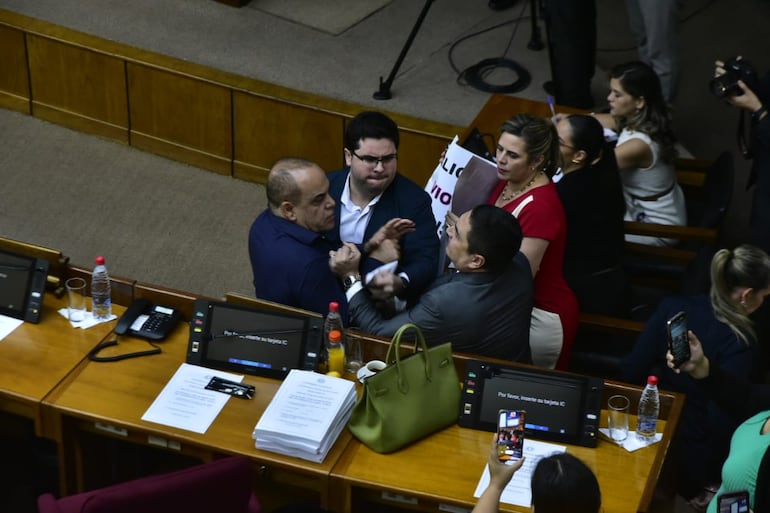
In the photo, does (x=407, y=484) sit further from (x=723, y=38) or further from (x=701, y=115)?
(x=723, y=38)

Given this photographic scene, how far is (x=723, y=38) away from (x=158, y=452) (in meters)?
4.63

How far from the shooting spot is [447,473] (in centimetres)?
326

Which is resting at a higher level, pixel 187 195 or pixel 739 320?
pixel 739 320

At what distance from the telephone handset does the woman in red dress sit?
1.19 m

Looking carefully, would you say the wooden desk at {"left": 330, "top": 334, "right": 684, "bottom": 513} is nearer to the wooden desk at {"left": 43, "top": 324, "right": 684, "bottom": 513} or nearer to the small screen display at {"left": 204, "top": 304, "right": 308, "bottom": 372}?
the wooden desk at {"left": 43, "top": 324, "right": 684, "bottom": 513}

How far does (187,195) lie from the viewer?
19.4 ft

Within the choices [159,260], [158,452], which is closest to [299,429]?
[158,452]

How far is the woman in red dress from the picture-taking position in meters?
3.89

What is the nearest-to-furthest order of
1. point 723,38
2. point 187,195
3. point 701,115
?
point 187,195 → point 701,115 → point 723,38

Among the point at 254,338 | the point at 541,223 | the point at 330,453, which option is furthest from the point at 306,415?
the point at 541,223

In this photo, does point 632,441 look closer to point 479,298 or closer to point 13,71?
point 479,298

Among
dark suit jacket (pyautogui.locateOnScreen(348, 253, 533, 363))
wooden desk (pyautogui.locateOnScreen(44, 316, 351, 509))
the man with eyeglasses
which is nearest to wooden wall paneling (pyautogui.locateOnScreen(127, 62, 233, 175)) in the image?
the man with eyeglasses

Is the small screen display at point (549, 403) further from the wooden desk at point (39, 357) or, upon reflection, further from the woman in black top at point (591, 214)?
the wooden desk at point (39, 357)

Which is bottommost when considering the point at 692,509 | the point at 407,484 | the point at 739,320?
the point at 692,509
